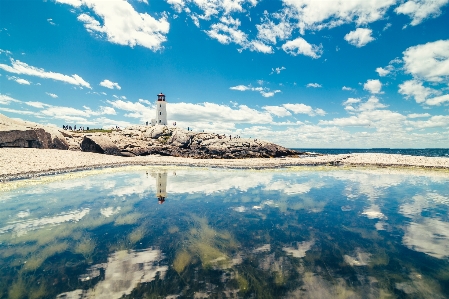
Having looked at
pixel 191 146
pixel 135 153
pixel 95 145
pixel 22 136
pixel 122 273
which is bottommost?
pixel 122 273

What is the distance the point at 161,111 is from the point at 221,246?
4074 inches

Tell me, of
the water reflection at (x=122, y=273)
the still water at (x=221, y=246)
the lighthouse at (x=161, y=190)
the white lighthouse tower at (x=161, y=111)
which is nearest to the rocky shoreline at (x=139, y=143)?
the white lighthouse tower at (x=161, y=111)

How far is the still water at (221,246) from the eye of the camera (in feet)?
24.6

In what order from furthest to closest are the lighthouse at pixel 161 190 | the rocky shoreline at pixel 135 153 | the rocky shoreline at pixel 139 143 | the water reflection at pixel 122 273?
the rocky shoreline at pixel 139 143 → the rocky shoreline at pixel 135 153 → the lighthouse at pixel 161 190 → the water reflection at pixel 122 273

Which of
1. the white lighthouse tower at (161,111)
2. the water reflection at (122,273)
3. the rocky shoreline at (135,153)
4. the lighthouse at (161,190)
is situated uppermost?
the white lighthouse tower at (161,111)

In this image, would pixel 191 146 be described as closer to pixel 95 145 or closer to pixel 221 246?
pixel 95 145

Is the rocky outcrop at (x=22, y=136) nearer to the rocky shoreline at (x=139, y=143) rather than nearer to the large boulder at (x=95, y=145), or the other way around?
the rocky shoreline at (x=139, y=143)

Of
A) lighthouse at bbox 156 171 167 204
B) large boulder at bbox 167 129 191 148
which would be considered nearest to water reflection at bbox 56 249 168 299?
lighthouse at bbox 156 171 167 204

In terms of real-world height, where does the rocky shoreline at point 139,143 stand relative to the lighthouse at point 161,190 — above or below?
above

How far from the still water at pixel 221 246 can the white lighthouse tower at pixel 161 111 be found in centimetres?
8938

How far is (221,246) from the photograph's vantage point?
10430 millimetres

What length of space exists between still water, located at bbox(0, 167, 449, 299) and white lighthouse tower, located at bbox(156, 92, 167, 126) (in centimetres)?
8938

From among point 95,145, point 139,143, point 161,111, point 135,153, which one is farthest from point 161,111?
point 95,145

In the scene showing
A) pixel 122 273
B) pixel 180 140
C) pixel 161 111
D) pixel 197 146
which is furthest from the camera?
pixel 161 111
